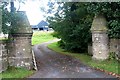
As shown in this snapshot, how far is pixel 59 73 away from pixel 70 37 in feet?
46.5

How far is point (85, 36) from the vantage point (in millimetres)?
28656

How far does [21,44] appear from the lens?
19.0 meters

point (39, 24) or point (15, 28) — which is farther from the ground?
point (15, 28)

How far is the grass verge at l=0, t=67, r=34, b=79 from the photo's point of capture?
1594 cm

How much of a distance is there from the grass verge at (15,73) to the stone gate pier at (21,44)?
0.60 m

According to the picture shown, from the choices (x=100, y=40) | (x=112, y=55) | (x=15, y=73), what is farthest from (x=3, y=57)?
(x=112, y=55)

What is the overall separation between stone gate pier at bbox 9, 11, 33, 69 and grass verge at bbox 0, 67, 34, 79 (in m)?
0.60

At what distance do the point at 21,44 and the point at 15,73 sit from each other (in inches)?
103

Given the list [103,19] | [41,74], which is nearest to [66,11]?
[103,19]

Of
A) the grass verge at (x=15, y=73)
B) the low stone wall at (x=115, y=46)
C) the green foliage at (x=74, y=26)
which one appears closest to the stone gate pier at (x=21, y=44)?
the grass verge at (x=15, y=73)

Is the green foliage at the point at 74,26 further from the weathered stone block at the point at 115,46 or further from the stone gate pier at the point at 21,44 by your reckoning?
the stone gate pier at the point at 21,44

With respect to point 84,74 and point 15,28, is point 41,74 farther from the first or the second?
point 15,28

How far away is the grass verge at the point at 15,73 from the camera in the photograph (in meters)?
15.9

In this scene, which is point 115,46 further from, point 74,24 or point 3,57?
point 74,24
